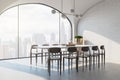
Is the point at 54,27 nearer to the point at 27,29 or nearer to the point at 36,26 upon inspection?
the point at 36,26

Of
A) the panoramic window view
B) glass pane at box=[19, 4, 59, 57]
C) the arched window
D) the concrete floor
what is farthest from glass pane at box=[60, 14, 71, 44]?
the concrete floor

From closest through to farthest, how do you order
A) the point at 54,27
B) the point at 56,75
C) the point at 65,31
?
1. the point at 56,75
2. the point at 54,27
3. the point at 65,31

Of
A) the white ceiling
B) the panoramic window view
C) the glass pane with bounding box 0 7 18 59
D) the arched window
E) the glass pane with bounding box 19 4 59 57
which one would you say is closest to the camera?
the panoramic window view

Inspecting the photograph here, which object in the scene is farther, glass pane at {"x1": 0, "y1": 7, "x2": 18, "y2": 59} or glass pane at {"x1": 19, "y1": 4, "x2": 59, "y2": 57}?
glass pane at {"x1": 19, "y1": 4, "x2": 59, "y2": 57}

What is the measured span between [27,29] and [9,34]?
107 centimetres

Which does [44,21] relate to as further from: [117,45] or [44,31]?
[117,45]

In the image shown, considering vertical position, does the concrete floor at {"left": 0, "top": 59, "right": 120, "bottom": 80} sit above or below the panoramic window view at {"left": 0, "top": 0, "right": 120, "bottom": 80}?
below

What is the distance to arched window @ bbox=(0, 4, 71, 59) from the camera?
9.37 m

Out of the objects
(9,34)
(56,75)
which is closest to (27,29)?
(9,34)

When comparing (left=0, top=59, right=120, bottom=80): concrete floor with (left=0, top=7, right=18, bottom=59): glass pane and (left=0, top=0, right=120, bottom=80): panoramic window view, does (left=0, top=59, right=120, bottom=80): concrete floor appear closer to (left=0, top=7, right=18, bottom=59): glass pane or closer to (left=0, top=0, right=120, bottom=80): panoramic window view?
(left=0, top=0, right=120, bottom=80): panoramic window view

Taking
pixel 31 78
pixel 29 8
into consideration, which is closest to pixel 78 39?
pixel 29 8

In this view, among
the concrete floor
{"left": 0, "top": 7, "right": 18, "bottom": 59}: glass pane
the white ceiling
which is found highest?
the white ceiling

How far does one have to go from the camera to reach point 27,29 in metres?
10.1

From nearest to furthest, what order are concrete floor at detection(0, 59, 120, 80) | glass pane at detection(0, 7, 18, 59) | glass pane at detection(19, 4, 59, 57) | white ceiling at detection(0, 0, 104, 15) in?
concrete floor at detection(0, 59, 120, 80) < glass pane at detection(0, 7, 18, 59) < white ceiling at detection(0, 0, 104, 15) < glass pane at detection(19, 4, 59, 57)
